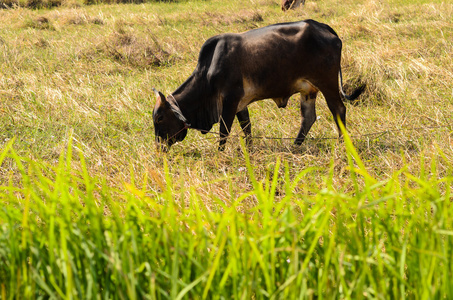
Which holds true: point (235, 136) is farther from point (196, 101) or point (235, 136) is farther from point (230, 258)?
A: point (230, 258)

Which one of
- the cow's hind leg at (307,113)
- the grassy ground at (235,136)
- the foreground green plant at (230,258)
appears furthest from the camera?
the cow's hind leg at (307,113)

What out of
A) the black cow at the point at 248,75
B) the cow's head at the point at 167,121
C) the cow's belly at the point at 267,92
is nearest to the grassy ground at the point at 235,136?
the cow's head at the point at 167,121

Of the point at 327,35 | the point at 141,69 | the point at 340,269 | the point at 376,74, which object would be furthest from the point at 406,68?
the point at 340,269

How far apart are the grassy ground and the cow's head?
0.50 feet

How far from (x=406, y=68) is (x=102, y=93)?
4.00 metres

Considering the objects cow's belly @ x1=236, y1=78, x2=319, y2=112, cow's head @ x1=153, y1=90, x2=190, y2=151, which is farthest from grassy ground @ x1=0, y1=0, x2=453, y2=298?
cow's belly @ x1=236, y1=78, x2=319, y2=112

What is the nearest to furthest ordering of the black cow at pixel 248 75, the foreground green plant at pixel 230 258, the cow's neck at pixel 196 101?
the foreground green plant at pixel 230 258, the black cow at pixel 248 75, the cow's neck at pixel 196 101

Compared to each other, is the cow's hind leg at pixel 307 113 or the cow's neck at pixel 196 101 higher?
the cow's neck at pixel 196 101

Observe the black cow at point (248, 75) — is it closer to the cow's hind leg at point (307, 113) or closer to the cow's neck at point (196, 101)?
the cow's neck at point (196, 101)

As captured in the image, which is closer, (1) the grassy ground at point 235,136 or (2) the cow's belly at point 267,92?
(1) the grassy ground at point 235,136

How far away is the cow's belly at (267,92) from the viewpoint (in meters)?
4.32

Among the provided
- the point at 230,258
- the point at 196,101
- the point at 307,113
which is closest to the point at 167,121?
the point at 196,101

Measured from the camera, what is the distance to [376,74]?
6.09 metres

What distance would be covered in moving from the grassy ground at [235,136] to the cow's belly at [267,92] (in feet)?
1.23
